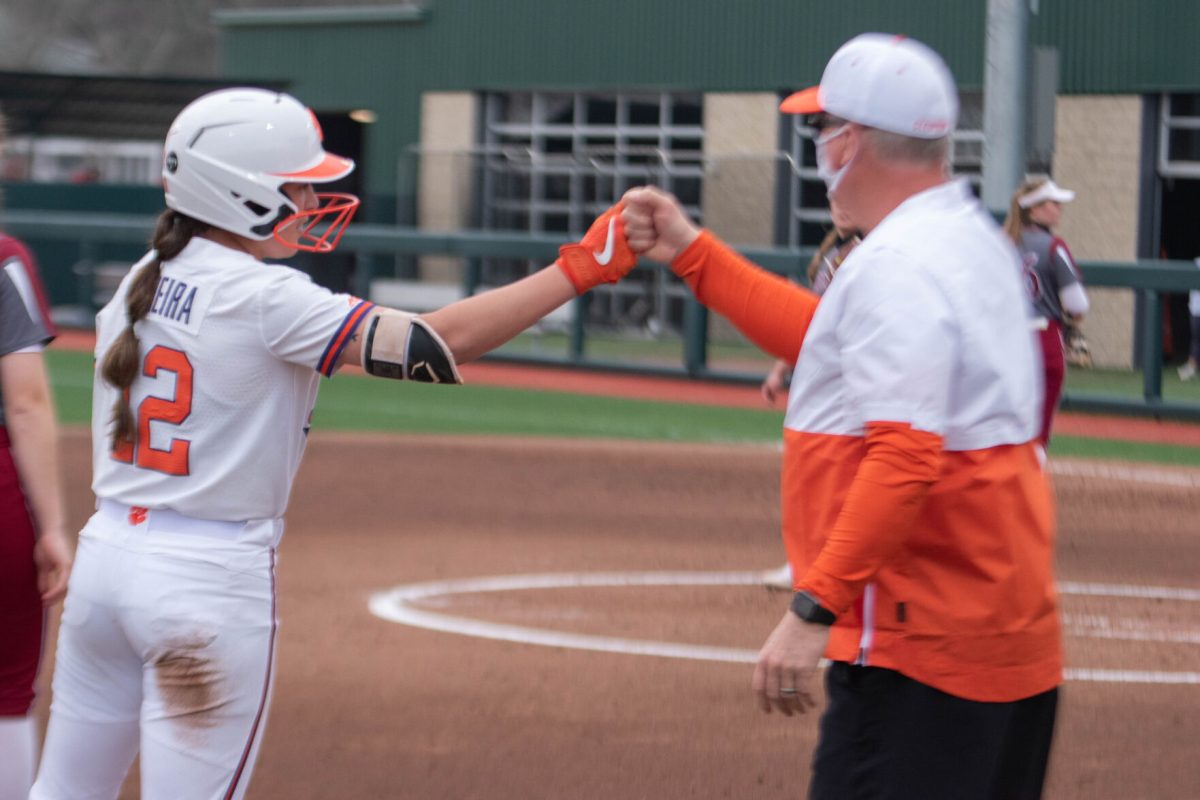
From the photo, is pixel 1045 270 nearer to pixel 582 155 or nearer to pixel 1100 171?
pixel 1100 171

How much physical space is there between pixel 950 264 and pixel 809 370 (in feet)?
1.17

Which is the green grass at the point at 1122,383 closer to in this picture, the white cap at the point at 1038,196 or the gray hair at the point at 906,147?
the white cap at the point at 1038,196

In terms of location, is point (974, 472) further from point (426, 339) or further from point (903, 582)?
point (426, 339)

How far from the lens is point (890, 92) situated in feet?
10.7

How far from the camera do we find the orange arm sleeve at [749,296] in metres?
4.00

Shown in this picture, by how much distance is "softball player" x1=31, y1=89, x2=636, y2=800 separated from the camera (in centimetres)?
343

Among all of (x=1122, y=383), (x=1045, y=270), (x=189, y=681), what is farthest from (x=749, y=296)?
(x=1122, y=383)

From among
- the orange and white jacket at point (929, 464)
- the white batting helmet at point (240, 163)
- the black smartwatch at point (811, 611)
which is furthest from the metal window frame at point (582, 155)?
the black smartwatch at point (811, 611)

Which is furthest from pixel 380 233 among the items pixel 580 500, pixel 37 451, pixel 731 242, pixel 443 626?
pixel 37 451

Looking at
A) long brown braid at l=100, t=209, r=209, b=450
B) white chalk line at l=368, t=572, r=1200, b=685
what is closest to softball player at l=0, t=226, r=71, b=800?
long brown braid at l=100, t=209, r=209, b=450

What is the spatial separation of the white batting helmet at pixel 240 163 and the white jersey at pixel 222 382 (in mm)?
131

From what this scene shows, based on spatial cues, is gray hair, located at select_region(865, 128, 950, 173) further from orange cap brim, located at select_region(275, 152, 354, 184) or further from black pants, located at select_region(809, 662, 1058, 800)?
orange cap brim, located at select_region(275, 152, 354, 184)

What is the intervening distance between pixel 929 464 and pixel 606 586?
5755 millimetres

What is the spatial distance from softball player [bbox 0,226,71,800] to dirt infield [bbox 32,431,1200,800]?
1556 mm
